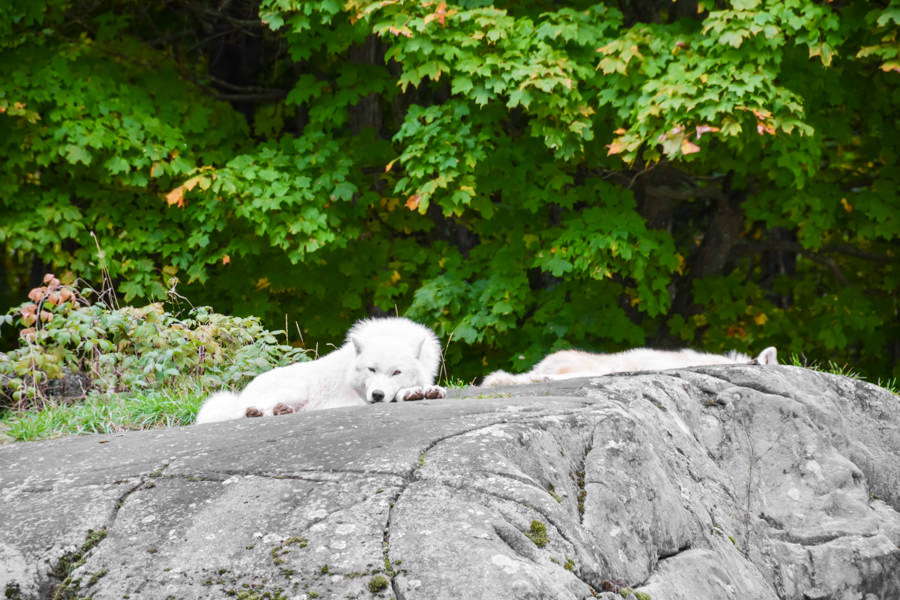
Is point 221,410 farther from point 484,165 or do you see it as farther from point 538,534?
point 484,165

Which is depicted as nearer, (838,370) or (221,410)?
(221,410)

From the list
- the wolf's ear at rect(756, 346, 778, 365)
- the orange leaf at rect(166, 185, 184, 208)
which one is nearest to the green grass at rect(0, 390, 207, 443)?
the wolf's ear at rect(756, 346, 778, 365)

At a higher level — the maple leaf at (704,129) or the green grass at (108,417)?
the maple leaf at (704,129)

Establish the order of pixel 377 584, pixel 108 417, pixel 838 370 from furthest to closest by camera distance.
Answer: pixel 838 370 → pixel 108 417 → pixel 377 584

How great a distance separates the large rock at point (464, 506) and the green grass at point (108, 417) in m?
1.26

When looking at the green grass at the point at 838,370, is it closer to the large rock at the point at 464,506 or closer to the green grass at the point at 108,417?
the large rock at the point at 464,506

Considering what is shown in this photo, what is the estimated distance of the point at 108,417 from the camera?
21.7 feet

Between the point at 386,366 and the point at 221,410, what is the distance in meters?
1.14

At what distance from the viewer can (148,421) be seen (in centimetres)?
656

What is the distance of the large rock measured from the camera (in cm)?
337

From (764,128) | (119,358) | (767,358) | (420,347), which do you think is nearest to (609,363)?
(767,358)

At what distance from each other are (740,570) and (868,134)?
1007 cm

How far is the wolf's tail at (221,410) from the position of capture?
18.9ft

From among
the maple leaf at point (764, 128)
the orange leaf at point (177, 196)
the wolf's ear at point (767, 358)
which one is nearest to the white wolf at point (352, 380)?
the wolf's ear at point (767, 358)
